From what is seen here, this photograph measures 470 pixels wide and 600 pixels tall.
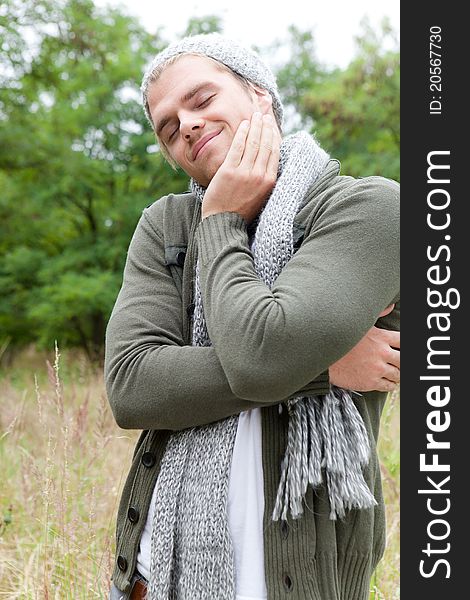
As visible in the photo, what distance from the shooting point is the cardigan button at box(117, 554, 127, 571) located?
168 cm

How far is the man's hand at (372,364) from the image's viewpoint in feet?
5.09

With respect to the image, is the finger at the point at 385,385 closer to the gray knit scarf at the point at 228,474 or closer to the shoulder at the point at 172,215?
the gray knit scarf at the point at 228,474

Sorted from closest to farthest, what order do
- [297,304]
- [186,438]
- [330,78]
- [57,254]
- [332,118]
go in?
[297,304] → [186,438] → [57,254] → [332,118] → [330,78]

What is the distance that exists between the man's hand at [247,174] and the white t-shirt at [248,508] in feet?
1.56

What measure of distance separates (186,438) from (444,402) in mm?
588

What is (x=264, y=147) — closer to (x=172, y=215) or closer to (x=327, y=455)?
(x=172, y=215)

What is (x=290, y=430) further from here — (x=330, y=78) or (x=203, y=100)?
(x=330, y=78)

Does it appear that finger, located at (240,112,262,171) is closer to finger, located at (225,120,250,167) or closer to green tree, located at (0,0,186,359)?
finger, located at (225,120,250,167)

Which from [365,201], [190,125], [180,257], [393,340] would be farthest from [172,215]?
[393,340]

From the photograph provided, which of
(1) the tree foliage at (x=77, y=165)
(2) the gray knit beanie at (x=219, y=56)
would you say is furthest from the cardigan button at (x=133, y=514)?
(1) the tree foliage at (x=77, y=165)

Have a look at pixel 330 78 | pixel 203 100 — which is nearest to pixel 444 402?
pixel 203 100

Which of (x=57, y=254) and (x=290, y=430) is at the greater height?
(x=57, y=254)

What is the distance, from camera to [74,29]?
35.9 feet

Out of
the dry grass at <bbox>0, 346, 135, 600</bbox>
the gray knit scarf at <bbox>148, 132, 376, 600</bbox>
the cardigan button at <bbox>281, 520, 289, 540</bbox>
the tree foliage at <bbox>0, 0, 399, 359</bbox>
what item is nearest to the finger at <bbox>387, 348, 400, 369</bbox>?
the gray knit scarf at <bbox>148, 132, 376, 600</bbox>
